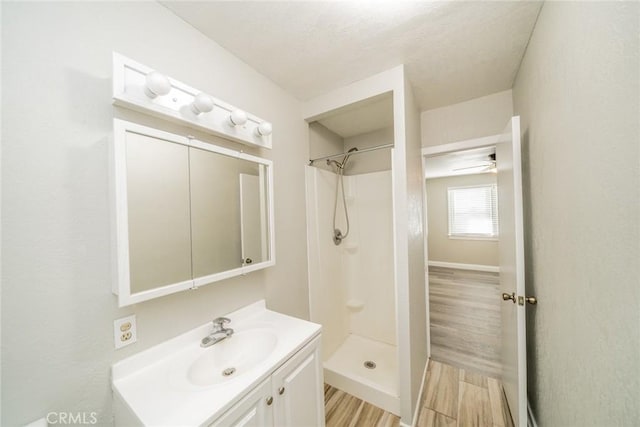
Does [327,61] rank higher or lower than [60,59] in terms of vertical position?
higher

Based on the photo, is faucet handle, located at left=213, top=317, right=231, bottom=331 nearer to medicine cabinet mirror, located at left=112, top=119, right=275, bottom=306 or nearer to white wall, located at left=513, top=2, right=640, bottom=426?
medicine cabinet mirror, located at left=112, top=119, right=275, bottom=306

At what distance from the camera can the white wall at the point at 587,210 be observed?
0.56 meters

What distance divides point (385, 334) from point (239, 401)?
191cm

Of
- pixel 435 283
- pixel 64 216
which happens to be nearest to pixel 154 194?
pixel 64 216

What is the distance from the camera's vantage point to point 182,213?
1055 millimetres

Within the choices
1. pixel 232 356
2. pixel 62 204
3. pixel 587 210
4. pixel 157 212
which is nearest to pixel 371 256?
pixel 232 356

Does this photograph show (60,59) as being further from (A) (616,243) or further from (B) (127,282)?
(A) (616,243)

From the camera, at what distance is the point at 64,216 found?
0.76 m

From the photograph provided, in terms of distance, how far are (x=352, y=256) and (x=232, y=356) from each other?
5.32 feet

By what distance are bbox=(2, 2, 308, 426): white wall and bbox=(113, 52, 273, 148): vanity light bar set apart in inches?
3.3

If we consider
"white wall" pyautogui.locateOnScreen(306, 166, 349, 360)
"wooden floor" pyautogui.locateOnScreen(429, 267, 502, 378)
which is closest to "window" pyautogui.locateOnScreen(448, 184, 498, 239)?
"wooden floor" pyautogui.locateOnScreen(429, 267, 502, 378)

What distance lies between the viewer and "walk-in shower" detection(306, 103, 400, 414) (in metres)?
1.95

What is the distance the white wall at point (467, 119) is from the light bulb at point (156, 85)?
2.14m

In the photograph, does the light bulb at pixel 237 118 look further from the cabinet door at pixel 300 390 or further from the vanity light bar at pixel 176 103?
the cabinet door at pixel 300 390
